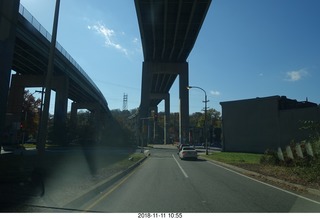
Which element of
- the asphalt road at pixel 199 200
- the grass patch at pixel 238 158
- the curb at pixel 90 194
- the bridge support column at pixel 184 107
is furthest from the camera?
the bridge support column at pixel 184 107

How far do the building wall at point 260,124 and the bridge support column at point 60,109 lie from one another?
31.5m

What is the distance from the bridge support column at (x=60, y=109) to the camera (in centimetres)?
7106

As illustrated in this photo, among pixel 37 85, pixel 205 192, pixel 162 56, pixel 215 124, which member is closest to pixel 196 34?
pixel 162 56

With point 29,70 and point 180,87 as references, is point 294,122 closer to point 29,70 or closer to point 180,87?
point 180,87

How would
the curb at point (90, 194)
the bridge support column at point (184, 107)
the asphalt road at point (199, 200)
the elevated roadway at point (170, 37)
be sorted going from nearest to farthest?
the asphalt road at point (199, 200)
the curb at point (90, 194)
the elevated roadway at point (170, 37)
the bridge support column at point (184, 107)

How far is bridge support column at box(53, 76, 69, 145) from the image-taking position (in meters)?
71.1

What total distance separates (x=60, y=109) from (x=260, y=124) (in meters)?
39.8

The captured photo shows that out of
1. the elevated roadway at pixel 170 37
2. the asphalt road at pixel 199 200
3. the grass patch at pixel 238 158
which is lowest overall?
the asphalt road at pixel 199 200

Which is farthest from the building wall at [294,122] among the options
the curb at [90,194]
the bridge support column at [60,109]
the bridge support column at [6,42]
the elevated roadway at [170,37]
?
the curb at [90,194]

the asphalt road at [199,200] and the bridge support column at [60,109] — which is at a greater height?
the bridge support column at [60,109]

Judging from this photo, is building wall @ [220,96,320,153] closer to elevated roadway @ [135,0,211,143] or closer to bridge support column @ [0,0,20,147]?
elevated roadway @ [135,0,211,143]

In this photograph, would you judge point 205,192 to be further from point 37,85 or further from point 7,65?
point 37,85

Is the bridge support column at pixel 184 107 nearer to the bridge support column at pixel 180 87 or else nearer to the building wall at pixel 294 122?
the bridge support column at pixel 180 87

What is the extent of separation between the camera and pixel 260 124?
61.2 m
